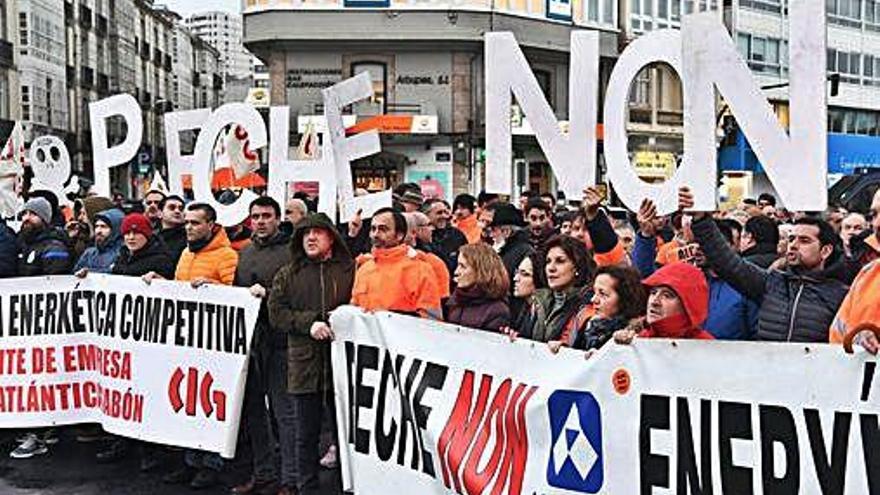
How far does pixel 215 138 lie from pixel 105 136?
1.52 m

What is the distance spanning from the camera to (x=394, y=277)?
620 cm

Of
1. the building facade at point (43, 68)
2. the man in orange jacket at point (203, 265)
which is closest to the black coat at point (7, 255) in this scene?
the man in orange jacket at point (203, 265)

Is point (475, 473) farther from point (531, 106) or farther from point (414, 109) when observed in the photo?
point (414, 109)

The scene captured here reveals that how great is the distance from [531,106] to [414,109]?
28567mm

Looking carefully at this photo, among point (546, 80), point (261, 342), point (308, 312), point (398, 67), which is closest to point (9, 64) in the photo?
point (398, 67)

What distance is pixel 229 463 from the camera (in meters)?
7.65

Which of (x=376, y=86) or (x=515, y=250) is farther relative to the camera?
(x=376, y=86)

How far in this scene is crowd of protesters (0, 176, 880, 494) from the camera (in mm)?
4906

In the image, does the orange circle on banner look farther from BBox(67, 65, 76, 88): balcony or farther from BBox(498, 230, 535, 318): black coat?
BBox(67, 65, 76, 88): balcony

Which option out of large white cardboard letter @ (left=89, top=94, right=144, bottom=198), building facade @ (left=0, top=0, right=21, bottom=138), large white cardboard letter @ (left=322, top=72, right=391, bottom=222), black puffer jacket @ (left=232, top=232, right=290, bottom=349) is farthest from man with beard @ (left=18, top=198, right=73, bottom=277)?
building facade @ (left=0, top=0, right=21, bottom=138)

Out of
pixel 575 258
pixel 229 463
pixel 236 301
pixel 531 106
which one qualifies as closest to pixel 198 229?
pixel 236 301

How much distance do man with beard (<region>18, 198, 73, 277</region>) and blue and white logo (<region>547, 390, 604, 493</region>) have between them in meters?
4.69

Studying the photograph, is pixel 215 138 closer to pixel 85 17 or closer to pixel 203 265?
pixel 203 265

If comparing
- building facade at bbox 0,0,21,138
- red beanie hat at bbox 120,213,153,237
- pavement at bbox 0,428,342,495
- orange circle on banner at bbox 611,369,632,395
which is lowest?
pavement at bbox 0,428,342,495
